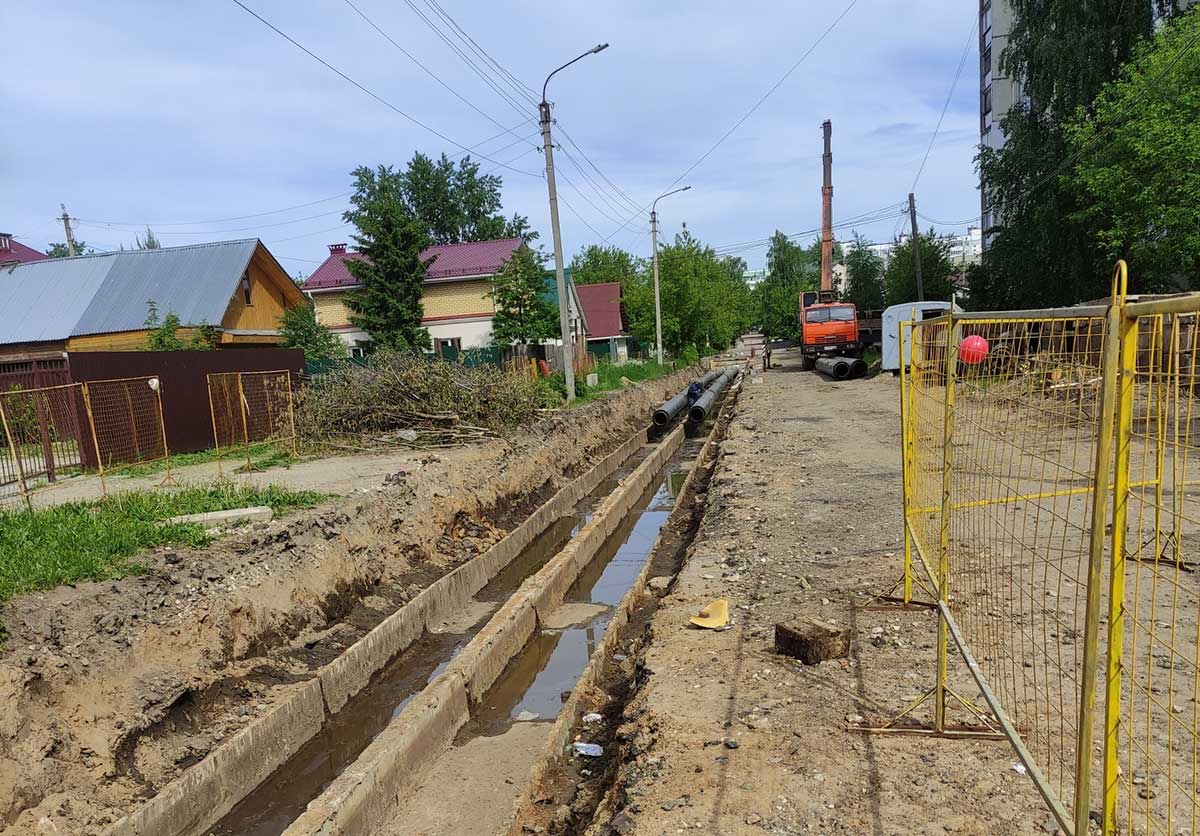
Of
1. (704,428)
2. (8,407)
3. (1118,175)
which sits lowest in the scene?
(704,428)

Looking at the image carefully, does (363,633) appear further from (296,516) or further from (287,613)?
(296,516)

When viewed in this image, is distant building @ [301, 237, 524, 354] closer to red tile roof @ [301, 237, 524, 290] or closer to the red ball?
red tile roof @ [301, 237, 524, 290]

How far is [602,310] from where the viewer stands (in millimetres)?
52531

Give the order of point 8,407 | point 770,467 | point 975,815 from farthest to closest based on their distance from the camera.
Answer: point 770,467 → point 8,407 → point 975,815

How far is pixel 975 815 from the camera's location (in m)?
3.20

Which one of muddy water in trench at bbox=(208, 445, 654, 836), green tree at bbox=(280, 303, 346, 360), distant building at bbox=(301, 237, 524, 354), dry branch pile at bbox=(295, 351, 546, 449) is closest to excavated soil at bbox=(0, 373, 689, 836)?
muddy water in trench at bbox=(208, 445, 654, 836)

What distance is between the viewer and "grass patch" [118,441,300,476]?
12656 mm

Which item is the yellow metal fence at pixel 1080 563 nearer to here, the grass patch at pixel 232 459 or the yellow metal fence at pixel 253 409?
the grass patch at pixel 232 459

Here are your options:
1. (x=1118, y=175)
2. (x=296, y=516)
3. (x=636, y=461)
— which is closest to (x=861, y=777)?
(x=296, y=516)

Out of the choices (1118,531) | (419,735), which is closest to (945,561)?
(1118,531)

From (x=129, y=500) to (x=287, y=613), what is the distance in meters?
3.39

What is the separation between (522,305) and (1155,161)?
18.4 m

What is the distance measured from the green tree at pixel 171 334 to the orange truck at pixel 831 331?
21.8 metres

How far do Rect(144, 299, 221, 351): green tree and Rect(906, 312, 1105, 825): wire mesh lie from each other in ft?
73.5
